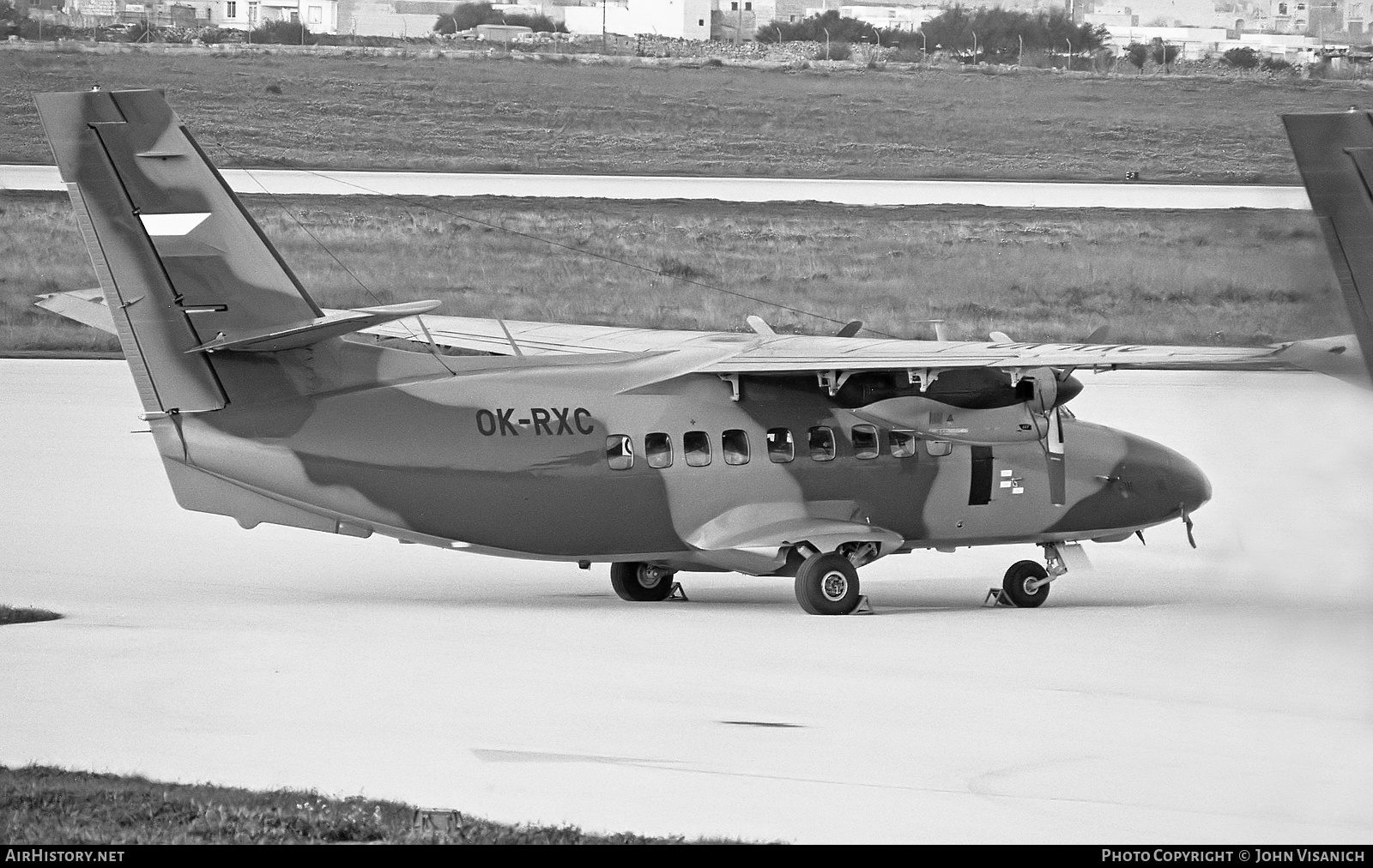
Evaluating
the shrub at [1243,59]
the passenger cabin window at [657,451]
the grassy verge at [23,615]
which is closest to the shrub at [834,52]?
the shrub at [1243,59]

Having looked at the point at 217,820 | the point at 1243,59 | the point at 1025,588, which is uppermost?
the point at 1243,59

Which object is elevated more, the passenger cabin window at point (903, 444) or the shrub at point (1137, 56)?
the shrub at point (1137, 56)

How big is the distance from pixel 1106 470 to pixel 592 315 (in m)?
27.8

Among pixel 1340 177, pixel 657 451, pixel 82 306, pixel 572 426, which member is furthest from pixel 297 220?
pixel 1340 177

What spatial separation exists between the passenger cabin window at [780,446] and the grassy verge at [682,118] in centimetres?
5481

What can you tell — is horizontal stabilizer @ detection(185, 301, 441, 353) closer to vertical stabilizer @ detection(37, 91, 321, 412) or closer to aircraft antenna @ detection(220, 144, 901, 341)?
vertical stabilizer @ detection(37, 91, 321, 412)

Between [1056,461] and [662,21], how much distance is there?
487ft

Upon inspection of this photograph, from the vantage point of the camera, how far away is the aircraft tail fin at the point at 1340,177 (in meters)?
8.55

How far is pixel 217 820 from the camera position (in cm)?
1133

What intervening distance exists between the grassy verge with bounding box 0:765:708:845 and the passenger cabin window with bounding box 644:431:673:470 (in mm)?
8111

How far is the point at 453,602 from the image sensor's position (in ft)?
66.6

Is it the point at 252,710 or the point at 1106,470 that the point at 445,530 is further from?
the point at 1106,470

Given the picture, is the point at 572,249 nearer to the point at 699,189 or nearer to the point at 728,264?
the point at 728,264

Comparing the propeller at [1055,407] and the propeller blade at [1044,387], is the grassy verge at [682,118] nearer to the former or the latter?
the propeller at [1055,407]
